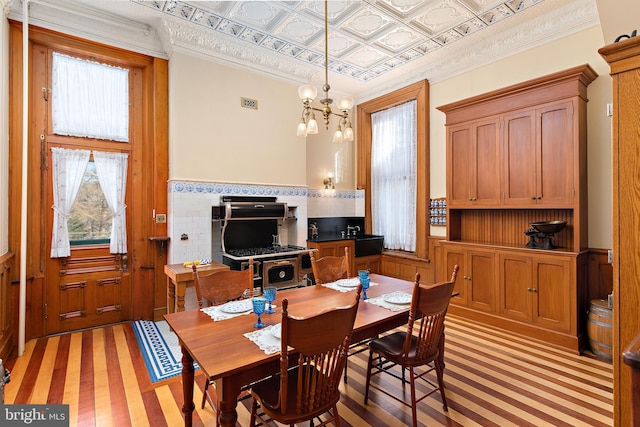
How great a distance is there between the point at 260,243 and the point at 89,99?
2.64 m

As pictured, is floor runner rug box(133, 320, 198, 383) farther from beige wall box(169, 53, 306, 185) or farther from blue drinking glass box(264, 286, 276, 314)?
beige wall box(169, 53, 306, 185)

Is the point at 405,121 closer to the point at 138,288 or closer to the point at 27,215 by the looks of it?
the point at 138,288

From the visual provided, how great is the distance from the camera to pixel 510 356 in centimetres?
298

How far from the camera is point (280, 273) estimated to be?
398cm

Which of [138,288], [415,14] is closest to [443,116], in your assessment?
[415,14]

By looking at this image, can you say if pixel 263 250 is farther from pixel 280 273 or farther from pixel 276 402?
pixel 276 402

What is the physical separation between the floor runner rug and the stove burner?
1.14 m

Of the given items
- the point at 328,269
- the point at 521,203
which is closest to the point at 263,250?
the point at 328,269

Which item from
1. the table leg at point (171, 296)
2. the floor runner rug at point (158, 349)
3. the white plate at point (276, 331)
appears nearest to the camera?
the white plate at point (276, 331)

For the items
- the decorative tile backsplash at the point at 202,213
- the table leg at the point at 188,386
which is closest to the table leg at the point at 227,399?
the table leg at the point at 188,386

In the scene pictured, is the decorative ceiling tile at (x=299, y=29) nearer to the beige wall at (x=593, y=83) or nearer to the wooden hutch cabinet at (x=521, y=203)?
the wooden hutch cabinet at (x=521, y=203)

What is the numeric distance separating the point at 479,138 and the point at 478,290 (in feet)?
6.06

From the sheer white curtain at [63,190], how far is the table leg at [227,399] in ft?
10.3

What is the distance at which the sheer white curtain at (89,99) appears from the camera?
11.4 ft
